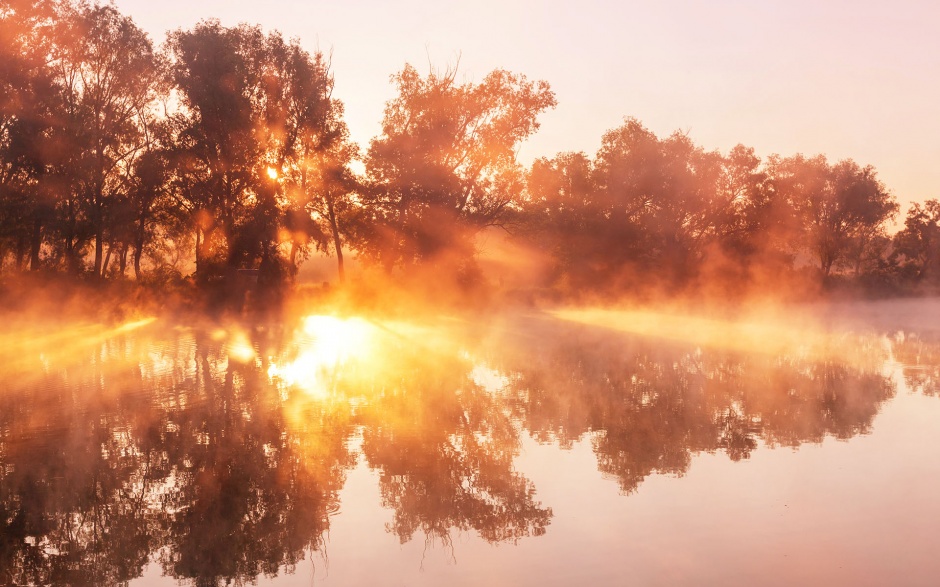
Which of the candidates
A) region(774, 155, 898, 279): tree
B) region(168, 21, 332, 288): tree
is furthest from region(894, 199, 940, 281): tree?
region(168, 21, 332, 288): tree

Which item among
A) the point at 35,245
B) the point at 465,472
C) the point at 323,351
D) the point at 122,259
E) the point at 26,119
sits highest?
the point at 26,119

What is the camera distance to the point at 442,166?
161 feet

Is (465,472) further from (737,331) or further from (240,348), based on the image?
(737,331)

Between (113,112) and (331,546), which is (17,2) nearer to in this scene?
(113,112)

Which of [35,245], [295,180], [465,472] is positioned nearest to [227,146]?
[295,180]

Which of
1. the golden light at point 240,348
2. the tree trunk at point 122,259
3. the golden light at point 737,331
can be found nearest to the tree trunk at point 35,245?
the tree trunk at point 122,259

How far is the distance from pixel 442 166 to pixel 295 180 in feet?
27.9

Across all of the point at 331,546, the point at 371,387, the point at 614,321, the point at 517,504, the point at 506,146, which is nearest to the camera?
the point at 331,546

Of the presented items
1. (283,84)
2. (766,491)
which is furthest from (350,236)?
(766,491)

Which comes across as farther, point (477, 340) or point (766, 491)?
point (477, 340)

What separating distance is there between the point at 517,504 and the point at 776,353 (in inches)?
655

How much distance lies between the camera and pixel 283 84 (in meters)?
46.4

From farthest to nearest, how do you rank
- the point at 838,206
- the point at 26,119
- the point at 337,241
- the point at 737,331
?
the point at 838,206, the point at 337,241, the point at 26,119, the point at 737,331

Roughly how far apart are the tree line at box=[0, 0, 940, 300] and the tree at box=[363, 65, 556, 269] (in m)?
0.09
